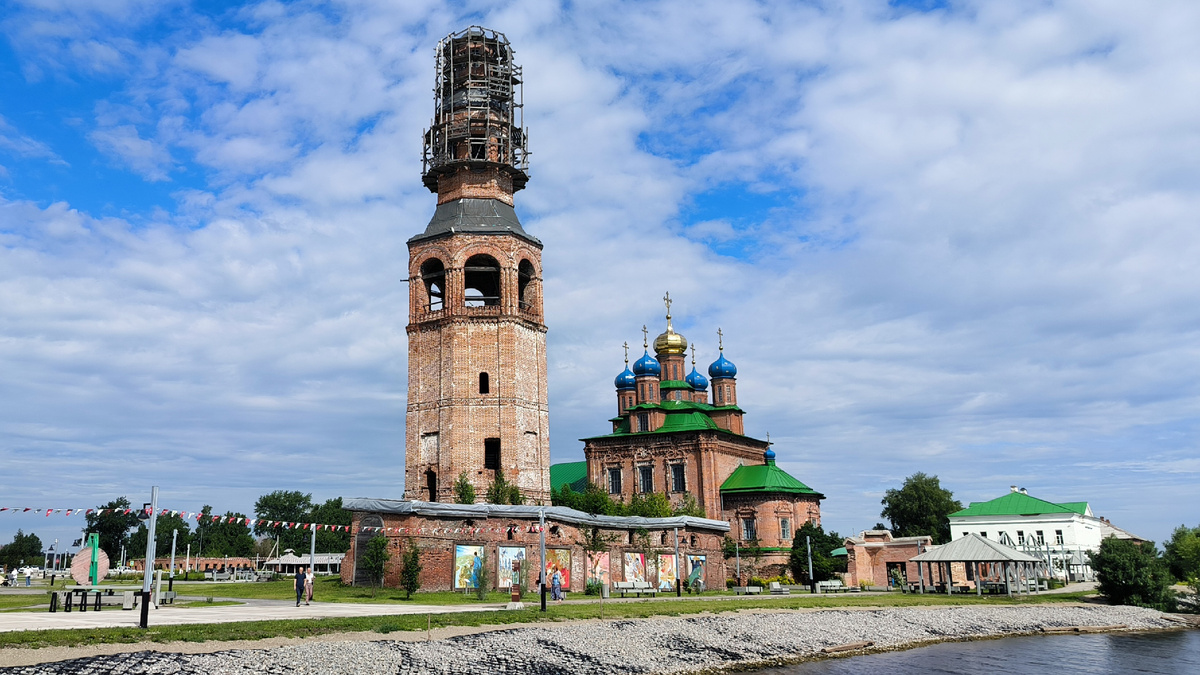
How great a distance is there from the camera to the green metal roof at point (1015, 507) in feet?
252

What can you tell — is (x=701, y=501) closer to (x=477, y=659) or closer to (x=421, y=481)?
(x=421, y=481)

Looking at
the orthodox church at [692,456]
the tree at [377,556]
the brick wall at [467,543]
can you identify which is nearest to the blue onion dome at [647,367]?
the orthodox church at [692,456]

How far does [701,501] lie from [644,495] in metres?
3.75

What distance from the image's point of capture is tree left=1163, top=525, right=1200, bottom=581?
180 feet

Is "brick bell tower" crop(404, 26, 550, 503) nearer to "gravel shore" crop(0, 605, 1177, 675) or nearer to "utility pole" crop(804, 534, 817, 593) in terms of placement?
"utility pole" crop(804, 534, 817, 593)

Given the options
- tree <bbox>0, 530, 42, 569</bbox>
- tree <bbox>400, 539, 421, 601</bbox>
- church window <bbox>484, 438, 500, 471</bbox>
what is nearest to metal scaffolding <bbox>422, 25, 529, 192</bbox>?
church window <bbox>484, 438, 500, 471</bbox>

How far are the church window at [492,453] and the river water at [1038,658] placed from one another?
23089 mm

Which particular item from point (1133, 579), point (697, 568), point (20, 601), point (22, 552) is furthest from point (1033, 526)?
point (22, 552)

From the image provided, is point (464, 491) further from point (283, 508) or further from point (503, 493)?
point (283, 508)

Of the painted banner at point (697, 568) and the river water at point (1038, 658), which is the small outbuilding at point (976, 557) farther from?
the painted banner at point (697, 568)

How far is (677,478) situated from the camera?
200ft

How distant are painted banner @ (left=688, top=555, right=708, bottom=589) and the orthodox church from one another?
36.4 feet

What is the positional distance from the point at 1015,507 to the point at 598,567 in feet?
167

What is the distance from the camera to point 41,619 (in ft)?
71.7
